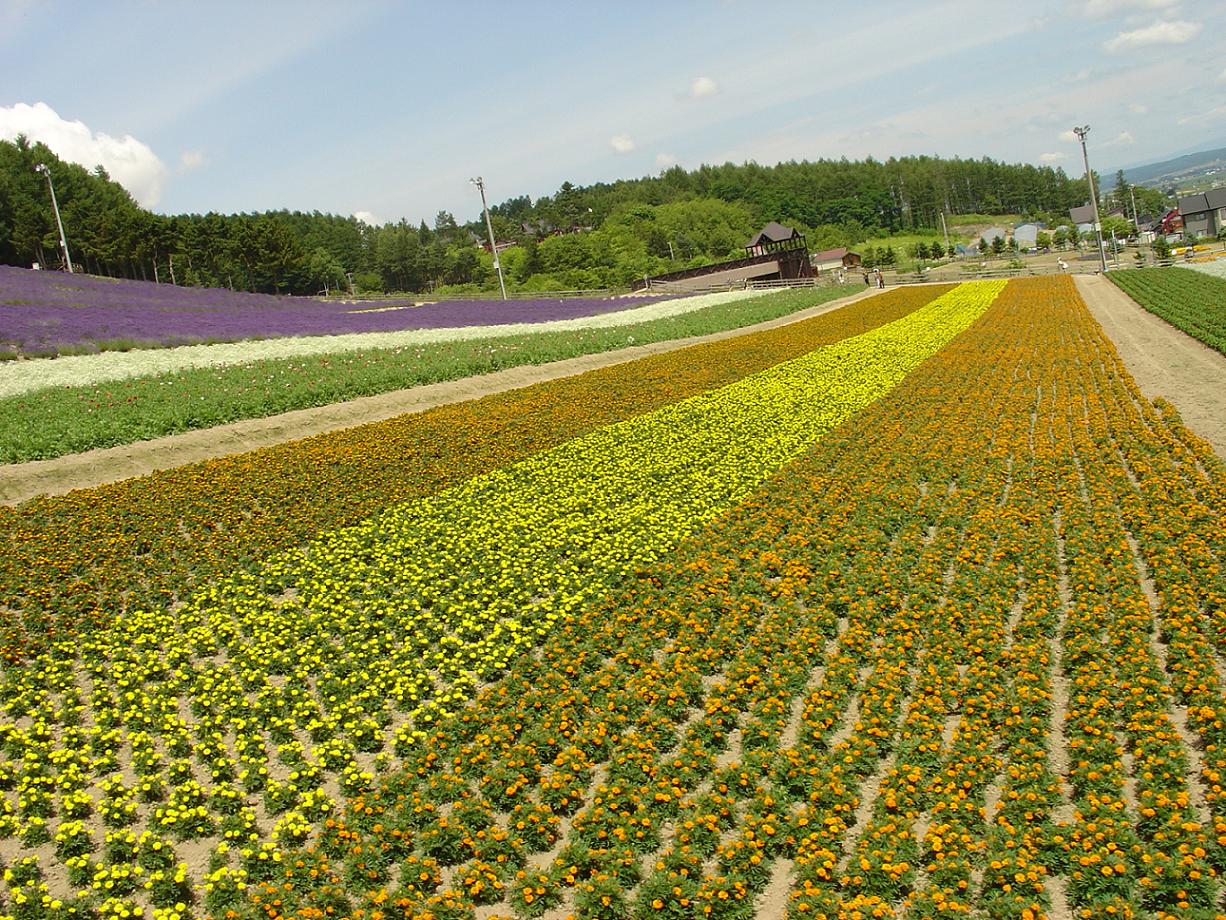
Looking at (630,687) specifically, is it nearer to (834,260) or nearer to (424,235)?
(834,260)

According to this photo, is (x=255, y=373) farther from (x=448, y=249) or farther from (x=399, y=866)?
(x=448, y=249)

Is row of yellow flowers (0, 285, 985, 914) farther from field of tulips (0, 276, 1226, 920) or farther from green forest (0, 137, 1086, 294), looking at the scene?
green forest (0, 137, 1086, 294)

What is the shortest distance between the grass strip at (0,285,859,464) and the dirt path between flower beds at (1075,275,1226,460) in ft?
64.0

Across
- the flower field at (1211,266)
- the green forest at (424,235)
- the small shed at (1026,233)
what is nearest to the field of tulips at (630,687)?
the flower field at (1211,266)

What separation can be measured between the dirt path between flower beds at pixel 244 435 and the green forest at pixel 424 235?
60.1 metres

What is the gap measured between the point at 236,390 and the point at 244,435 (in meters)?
3.75

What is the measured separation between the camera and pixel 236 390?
2364 cm

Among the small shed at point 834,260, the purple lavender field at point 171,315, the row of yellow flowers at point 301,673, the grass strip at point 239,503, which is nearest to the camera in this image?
the row of yellow flowers at point 301,673

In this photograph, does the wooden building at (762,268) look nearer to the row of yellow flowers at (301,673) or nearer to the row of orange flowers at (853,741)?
the row of yellow flowers at (301,673)

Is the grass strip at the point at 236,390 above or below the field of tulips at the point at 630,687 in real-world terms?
above

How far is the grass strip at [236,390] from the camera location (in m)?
18.9

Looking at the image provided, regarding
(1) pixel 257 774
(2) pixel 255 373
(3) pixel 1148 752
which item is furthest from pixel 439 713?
(2) pixel 255 373

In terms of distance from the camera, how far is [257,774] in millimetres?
8492

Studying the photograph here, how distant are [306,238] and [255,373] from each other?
Answer: 113922 millimetres
